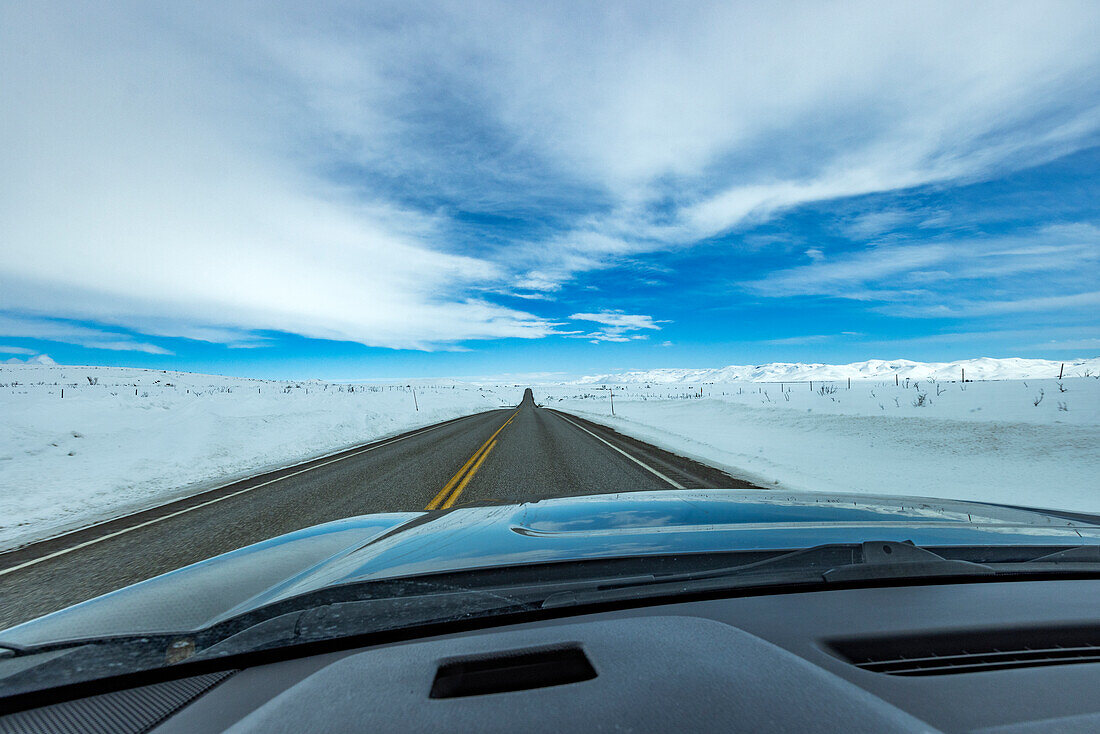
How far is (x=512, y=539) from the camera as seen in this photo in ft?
8.45

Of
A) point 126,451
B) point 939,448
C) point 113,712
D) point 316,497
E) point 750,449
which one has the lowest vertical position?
point 126,451

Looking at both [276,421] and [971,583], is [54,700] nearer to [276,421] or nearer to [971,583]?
[971,583]

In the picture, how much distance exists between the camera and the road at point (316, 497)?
4.20 metres

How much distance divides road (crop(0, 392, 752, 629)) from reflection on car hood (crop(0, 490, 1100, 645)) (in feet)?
4.31

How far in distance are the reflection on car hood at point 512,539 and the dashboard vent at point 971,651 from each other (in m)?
0.91

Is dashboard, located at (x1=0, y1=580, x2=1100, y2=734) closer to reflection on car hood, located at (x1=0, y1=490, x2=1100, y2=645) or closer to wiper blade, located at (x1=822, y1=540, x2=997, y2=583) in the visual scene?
wiper blade, located at (x1=822, y1=540, x2=997, y2=583)

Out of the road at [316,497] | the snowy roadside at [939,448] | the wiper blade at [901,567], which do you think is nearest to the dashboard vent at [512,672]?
the wiper blade at [901,567]

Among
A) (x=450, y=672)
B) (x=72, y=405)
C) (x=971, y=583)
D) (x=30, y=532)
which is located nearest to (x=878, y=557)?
(x=971, y=583)

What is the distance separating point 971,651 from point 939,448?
11.0 metres

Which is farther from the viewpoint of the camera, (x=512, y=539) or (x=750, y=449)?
(x=750, y=449)

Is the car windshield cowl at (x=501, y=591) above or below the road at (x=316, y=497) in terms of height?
above

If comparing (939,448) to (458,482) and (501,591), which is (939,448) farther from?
(501,591)

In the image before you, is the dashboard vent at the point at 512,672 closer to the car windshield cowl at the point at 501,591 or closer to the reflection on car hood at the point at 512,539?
the car windshield cowl at the point at 501,591

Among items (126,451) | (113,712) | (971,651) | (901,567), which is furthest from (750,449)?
(126,451)
